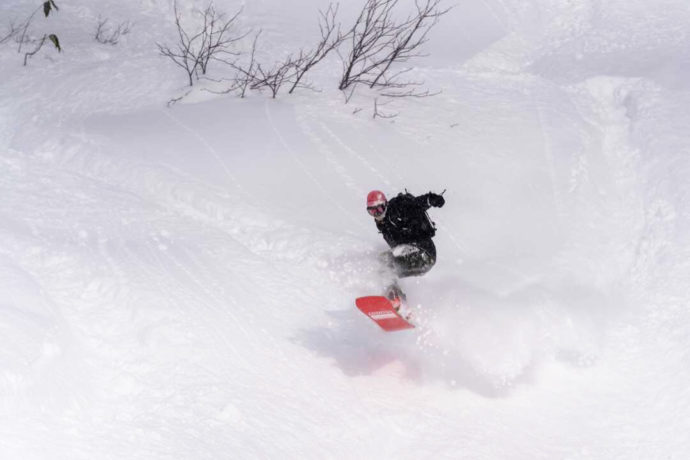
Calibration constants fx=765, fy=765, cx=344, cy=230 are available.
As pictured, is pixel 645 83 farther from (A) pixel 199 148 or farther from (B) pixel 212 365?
(B) pixel 212 365

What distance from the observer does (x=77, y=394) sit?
17.4 feet

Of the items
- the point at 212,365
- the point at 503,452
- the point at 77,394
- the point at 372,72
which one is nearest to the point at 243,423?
the point at 212,365

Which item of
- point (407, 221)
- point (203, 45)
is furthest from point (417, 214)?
point (203, 45)

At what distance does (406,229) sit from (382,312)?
783mm

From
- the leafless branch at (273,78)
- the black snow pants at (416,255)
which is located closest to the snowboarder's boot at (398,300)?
the black snow pants at (416,255)

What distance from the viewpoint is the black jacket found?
261 inches

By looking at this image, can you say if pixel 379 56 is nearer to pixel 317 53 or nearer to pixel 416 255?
pixel 317 53

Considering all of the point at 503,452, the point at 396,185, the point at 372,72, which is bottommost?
the point at 503,452

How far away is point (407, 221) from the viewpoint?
6.68 meters

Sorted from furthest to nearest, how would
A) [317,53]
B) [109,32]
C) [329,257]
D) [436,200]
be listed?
1. [109,32]
2. [317,53]
3. [329,257]
4. [436,200]

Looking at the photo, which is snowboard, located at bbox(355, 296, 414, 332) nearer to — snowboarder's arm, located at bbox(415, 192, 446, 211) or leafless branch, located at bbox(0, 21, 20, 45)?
snowboarder's arm, located at bbox(415, 192, 446, 211)

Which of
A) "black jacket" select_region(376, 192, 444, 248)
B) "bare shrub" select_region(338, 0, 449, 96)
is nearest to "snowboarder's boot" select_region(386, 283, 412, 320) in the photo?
"black jacket" select_region(376, 192, 444, 248)

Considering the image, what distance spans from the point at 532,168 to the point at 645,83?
2.85 meters

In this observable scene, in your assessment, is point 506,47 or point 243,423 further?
point 506,47
